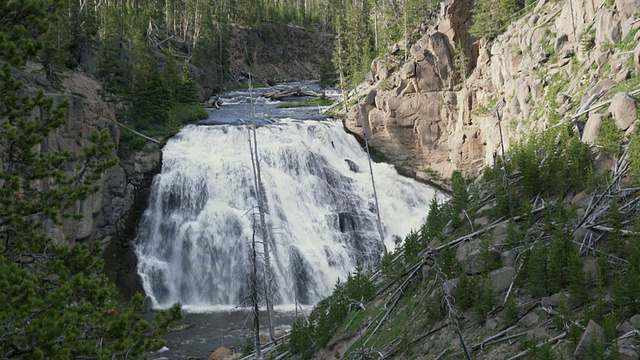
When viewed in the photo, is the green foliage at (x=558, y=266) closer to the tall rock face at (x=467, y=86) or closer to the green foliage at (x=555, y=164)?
the green foliage at (x=555, y=164)

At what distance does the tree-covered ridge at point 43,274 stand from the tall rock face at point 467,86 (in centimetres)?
1391

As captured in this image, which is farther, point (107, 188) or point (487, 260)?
point (107, 188)

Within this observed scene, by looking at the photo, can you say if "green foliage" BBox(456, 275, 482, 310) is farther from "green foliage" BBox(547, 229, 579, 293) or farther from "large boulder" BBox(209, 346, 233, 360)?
"large boulder" BBox(209, 346, 233, 360)

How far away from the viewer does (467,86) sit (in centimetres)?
3628

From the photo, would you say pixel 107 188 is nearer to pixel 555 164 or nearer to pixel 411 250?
pixel 411 250

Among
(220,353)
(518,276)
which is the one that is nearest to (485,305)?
(518,276)

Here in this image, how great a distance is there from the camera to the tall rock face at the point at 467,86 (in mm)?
20500

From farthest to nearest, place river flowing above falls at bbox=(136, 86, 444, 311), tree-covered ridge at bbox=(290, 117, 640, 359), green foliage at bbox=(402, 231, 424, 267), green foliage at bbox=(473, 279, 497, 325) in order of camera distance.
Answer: river flowing above falls at bbox=(136, 86, 444, 311) < green foliage at bbox=(402, 231, 424, 267) < green foliage at bbox=(473, 279, 497, 325) < tree-covered ridge at bbox=(290, 117, 640, 359)

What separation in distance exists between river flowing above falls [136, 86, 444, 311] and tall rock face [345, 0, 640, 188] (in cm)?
319

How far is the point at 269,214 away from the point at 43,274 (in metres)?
21.4

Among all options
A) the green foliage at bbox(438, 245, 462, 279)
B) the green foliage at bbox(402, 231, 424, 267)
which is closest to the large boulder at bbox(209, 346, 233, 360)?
the green foliage at bbox(402, 231, 424, 267)

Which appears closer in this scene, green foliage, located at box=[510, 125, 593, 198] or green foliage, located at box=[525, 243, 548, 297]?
green foliage, located at box=[525, 243, 548, 297]

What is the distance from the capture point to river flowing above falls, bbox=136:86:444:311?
27.6m

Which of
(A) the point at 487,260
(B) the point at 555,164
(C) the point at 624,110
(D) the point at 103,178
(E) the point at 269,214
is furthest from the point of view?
(E) the point at 269,214
